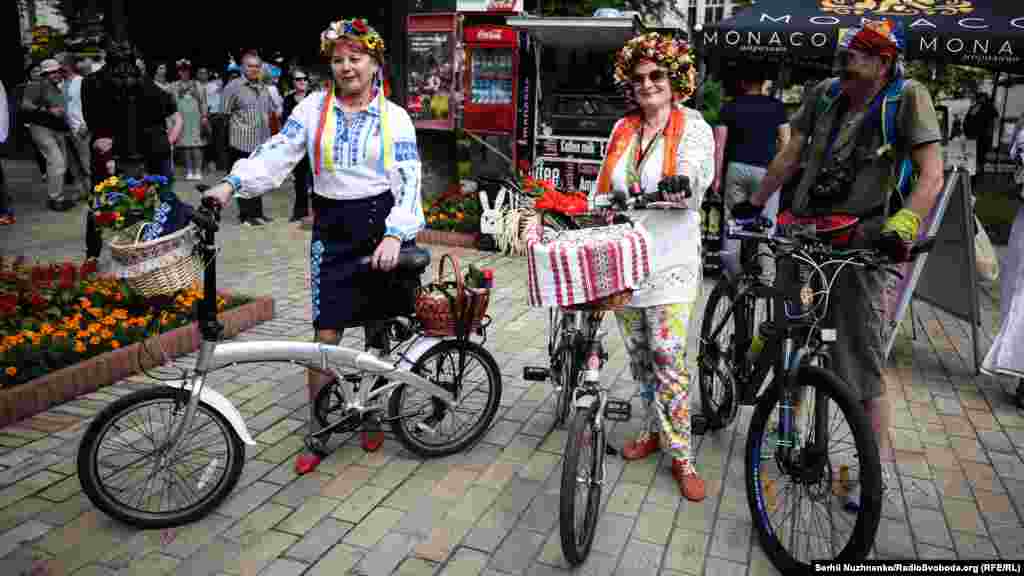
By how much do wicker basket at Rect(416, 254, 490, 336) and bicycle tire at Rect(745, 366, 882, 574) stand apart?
1.41 meters

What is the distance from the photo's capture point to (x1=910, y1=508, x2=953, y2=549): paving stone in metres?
3.29

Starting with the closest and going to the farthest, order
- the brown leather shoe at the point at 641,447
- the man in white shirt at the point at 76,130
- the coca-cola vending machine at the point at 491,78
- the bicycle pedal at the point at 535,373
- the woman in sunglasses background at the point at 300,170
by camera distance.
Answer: the bicycle pedal at the point at 535,373 → the brown leather shoe at the point at 641,447 → the coca-cola vending machine at the point at 491,78 → the woman in sunglasses background at the point at 300,170 → the man in white shirt at the point at 76,130

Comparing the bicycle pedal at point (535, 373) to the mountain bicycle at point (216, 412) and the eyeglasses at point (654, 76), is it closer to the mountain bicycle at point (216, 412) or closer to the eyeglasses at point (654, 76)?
the mountain bicycle at point (216, 412)

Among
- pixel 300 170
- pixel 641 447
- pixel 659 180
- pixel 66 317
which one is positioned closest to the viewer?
pixel 659 180

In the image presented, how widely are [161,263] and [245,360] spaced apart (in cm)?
52

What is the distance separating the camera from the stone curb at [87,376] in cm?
415

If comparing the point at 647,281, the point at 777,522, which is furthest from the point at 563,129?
the point at 777,522

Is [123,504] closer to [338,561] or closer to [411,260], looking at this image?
[338,561]

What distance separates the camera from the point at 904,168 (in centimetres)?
328

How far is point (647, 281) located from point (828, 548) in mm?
1307

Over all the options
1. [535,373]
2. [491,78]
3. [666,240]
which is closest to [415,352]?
[535,373]

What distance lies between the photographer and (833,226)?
11.0ft

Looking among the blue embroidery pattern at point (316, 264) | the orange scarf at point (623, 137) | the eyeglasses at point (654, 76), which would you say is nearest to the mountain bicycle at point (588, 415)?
the orange scarf at point (623, 137)

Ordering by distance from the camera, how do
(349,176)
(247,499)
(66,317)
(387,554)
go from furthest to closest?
(66,317) → (349,176) → (247,499) → (387,554)
